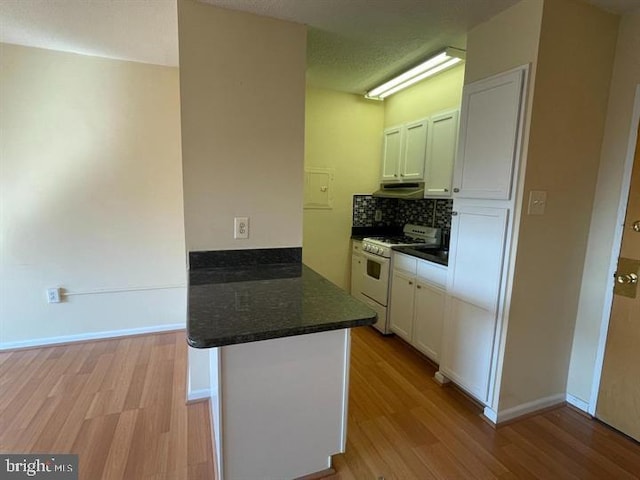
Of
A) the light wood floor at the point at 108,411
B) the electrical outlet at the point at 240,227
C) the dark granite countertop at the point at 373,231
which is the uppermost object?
the electrical outlet at the point at 240,227

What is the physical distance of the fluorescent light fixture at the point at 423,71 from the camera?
232cm

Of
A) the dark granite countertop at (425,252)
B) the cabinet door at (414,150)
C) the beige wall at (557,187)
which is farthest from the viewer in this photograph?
the cabinet door at (414,150)

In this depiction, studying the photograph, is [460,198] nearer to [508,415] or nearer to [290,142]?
[290,142]

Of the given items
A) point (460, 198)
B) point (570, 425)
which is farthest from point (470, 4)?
point (570, 425)

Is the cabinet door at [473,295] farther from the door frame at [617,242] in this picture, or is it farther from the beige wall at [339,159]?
the beige wall at [339,159]

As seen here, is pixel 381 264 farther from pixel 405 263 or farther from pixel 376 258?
pixel 405 263

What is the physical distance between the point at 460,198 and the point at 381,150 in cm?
163

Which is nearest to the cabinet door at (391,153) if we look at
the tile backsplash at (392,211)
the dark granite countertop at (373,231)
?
the tile backsplash at (392,211)

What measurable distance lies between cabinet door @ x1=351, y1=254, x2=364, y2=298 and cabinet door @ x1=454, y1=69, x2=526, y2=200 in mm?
1475

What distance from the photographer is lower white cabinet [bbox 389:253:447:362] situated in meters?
2.45

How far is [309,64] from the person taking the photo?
2648 mm

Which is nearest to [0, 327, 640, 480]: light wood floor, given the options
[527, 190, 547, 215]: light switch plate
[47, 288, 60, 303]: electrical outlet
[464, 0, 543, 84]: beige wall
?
[47, 288, 60, 303]: electrical outlet

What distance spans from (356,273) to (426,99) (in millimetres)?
1851

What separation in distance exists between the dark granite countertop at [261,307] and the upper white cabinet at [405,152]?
173 cm
